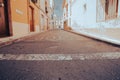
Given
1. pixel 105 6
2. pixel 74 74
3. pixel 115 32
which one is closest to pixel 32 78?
pixel 74 74

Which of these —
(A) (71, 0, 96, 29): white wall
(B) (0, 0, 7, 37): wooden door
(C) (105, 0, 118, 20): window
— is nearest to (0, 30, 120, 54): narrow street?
(C) (105, 0, 118, 20): window

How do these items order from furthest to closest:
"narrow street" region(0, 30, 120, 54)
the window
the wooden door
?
the wooden door
the window
"narrow street" region(0, 30, 120, 54)

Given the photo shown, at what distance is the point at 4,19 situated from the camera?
429 centimetres

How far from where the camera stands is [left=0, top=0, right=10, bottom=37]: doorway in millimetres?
4188

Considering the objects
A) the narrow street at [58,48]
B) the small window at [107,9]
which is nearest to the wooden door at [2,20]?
the narrow street at [58,48]

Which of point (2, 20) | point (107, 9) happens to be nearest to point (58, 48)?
point (107, 9)

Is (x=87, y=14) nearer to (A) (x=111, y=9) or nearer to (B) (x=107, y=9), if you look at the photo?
(B) (x=107, y=9)

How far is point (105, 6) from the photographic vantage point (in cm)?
396

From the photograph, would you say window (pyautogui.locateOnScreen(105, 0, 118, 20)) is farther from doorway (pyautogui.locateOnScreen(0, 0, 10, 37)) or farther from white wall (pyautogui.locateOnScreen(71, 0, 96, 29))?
doorway (pyautogui.locateOnScreen(0, 0, 10, 37))

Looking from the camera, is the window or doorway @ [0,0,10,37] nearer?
A: the window

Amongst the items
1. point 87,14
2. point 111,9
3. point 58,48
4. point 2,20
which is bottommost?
point 58,48

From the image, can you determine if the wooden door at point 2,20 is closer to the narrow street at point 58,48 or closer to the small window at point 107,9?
the narrow street at point 58,48

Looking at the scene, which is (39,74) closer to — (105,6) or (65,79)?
(65,79)

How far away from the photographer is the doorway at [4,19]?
13.7 ft
